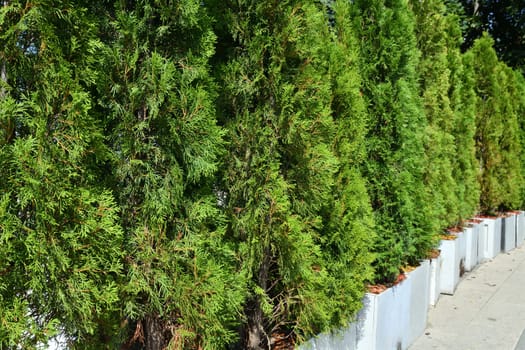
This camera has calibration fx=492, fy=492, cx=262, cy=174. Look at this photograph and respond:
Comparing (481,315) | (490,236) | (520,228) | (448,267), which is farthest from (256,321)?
(520,228)

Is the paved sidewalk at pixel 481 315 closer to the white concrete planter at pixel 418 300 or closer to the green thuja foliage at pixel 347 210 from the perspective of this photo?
the white concrete planter at pixel 418 300

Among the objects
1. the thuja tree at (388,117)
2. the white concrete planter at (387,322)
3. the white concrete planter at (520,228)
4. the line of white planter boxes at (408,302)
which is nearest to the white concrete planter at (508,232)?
the white concrete planter at (520,228)

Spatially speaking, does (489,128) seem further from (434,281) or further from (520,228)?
(434,281)

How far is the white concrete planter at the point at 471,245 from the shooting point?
8.81 metres

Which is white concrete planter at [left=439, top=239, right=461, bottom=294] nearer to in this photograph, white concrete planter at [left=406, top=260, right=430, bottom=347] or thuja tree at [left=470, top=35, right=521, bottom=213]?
white concrete planter at [left=406, top=260, right=430, bottom=347]

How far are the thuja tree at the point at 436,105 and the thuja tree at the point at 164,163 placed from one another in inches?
182

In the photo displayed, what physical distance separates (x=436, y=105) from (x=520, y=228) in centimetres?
726

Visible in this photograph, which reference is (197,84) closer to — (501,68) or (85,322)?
(85,322)

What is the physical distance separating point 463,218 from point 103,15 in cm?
764

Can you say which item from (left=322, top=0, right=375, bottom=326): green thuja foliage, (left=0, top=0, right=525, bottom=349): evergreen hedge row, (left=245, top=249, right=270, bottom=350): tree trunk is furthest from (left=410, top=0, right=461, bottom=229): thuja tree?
(left=245, top=249, right=270, bottom=350): tree trunk

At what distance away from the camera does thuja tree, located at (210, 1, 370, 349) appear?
10.3ft

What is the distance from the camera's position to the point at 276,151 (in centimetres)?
329

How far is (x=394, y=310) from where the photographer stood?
490 cm

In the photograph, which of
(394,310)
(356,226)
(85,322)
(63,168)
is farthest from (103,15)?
(394,310)
